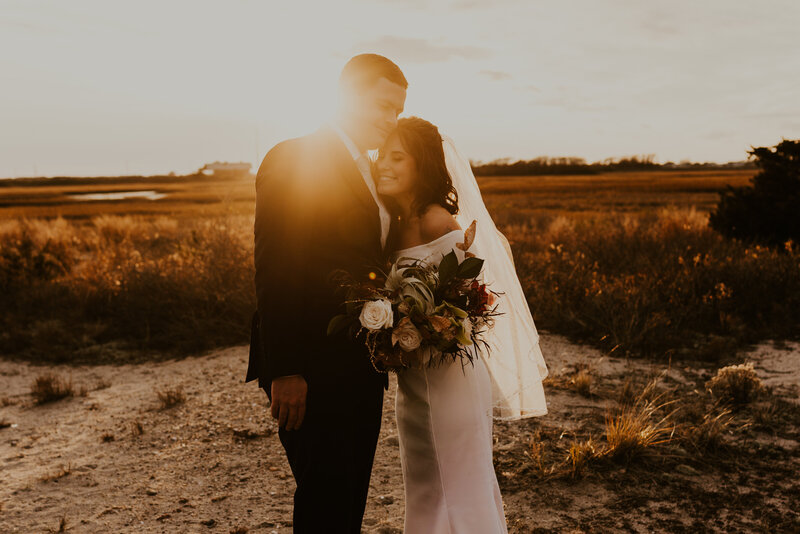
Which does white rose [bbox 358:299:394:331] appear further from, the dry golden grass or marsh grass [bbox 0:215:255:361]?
marsh grass [bbox 0:215:255:361]

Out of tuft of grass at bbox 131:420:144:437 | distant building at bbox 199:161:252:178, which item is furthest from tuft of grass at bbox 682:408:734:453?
distant building at bbox 199:161:252:178

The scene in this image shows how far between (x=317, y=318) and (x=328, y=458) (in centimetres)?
57

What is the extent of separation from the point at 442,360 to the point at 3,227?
770 inches

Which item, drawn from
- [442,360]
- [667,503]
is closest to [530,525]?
[667,503]

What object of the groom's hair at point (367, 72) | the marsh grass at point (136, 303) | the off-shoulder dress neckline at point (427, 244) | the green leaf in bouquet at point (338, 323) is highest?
the groom's hair at point (367, 72)

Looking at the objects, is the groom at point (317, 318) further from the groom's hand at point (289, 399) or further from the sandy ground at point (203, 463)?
the sandy ground at point (203, 463)

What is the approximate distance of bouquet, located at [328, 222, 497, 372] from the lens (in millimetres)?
2240

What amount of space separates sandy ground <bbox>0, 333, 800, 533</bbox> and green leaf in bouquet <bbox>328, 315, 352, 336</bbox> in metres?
1.83

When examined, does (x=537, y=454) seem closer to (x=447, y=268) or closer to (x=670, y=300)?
(x=447, y=268)

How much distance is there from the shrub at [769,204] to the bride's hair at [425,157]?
34.3 feet

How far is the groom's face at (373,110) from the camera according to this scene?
8.58 ft

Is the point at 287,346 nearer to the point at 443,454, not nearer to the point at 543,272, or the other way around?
the point at 443,454

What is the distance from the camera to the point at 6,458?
15.1ft

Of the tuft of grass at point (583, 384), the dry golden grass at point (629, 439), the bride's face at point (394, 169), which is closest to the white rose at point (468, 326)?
the bride's face at point (394, 169)
